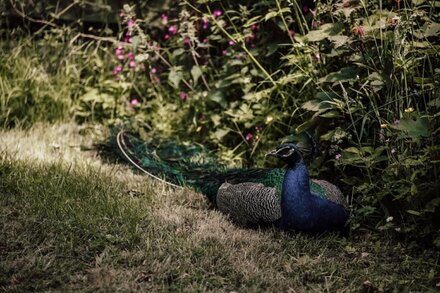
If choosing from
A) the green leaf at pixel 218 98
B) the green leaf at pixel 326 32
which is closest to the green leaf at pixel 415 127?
the green leaf at pixel 326 32

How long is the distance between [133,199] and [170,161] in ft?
2.47

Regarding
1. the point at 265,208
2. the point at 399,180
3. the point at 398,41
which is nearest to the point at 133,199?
the point at 265,208

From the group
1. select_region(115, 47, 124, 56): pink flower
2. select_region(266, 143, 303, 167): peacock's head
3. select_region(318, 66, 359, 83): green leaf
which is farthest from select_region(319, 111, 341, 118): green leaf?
select_region(115, 47, 124, 56): pink flower

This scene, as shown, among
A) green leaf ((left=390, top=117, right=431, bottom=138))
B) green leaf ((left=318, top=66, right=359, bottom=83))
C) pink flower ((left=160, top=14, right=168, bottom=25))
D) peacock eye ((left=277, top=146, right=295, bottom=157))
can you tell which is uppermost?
pink flower ((left=160, top=14, right=168, bottom=25))

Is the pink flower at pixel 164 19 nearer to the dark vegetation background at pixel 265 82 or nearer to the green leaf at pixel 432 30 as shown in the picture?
the dark vegetation background at pixel 265 82

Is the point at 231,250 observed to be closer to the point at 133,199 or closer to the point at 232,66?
the point at 133,199

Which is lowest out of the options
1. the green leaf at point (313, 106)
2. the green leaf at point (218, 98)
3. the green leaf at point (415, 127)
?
the green leaf at point (218, 98)

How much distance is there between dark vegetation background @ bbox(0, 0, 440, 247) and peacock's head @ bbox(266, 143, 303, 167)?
0.30 meters

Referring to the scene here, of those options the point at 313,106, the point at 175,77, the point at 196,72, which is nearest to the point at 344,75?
the point at 313,106

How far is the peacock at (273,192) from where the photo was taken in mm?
3584

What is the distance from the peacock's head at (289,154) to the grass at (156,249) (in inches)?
17.0

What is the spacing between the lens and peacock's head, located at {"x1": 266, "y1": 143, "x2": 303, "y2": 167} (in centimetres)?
367

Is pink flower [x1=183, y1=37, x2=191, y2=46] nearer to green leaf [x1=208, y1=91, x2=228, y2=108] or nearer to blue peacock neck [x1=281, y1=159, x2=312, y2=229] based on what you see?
green leaf [x1=208, y1=91, x2=228, y2=108]

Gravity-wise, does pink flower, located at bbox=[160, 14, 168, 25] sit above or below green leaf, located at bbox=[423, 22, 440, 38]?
below
